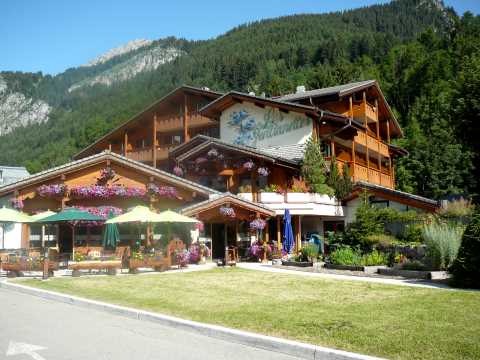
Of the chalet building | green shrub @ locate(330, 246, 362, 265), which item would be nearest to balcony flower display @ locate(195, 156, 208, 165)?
the chalet building

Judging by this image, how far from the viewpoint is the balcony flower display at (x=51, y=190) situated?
22.5 m

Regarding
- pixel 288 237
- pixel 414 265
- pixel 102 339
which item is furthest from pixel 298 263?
pixel 102 339

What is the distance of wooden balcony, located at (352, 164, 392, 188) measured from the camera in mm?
32281

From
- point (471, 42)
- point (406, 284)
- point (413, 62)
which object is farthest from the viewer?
point (413, 62)

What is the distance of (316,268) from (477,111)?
15.4 meters

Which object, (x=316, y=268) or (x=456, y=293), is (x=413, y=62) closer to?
(x=316, y=268)

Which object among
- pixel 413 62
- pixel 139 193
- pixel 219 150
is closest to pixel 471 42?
pixel 413 62

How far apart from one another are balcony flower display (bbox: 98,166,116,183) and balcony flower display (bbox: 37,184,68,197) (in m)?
1.95

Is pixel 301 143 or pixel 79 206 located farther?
pixel 301 143

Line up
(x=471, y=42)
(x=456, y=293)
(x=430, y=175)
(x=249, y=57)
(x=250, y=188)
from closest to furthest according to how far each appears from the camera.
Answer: (x=456, y=293) → (x=250, y=188) → (x=430, y=175) → (x=471, y=42) → (x=249, y=57)

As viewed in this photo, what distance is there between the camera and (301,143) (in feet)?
102

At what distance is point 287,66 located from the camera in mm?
102188

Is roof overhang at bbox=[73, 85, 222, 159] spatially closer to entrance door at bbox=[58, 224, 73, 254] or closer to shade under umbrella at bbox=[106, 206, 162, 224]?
entrance door at bbox=[58, 224, 73, 254]

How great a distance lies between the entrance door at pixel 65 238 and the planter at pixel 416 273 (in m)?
14.6
